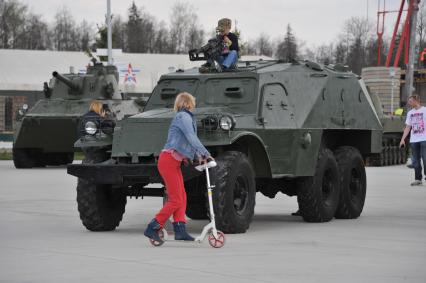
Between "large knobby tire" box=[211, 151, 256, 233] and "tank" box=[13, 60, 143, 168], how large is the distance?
16.8 m

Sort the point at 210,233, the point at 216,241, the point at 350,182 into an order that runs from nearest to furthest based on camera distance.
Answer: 1. the point at 216,241
2. the point at 210,233
3. the point at 350,182

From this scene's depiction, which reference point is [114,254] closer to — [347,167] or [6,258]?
[6,258]

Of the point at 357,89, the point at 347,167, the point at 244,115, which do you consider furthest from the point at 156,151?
the point at 357,89

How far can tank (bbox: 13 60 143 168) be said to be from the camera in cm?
3091

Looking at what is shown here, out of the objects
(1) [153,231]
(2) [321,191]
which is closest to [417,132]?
(2) [321,191]

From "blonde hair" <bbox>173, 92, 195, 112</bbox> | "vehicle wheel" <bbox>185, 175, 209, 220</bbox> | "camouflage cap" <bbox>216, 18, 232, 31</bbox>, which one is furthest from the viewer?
"camouflage cap" <bbox>216, 18, 232, 31</bbox>

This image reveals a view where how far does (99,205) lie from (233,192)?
5.30ft

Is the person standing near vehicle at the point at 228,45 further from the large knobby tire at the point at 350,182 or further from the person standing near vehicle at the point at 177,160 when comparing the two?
the person standing near vehicle at the point at 177,160

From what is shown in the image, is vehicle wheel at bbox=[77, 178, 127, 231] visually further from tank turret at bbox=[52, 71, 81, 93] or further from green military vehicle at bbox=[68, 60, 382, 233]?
tank turret at bbox=[52, 71, 81, 93]

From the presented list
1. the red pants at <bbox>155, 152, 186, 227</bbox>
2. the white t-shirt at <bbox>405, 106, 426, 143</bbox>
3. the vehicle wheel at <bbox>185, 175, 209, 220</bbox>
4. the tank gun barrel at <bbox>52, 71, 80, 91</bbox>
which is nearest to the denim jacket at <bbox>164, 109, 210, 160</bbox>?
the red pants at <bbox>155, 152, 186, 227</bbox>

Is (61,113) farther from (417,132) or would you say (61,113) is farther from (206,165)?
(206,165)

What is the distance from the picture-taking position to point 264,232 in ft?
45.1

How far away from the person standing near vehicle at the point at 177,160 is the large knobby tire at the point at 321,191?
127 inches

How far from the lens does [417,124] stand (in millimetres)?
23172
